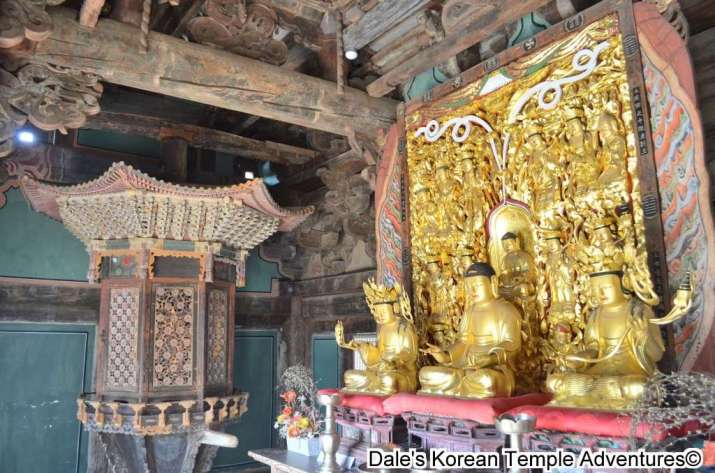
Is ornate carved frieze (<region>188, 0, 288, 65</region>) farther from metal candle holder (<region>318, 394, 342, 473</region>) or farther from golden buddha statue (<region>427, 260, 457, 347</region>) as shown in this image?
metal candle holder (<region>318, 394, 342, 473</region>)

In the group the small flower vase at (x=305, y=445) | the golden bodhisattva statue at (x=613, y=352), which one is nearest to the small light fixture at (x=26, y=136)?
the small flower vase at (x=305, y=445)

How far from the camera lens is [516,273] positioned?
3545 millimetres

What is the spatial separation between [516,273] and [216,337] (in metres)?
3.32

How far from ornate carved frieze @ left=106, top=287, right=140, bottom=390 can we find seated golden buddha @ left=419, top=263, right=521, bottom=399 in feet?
10.1

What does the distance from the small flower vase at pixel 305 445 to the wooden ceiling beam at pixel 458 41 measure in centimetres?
278

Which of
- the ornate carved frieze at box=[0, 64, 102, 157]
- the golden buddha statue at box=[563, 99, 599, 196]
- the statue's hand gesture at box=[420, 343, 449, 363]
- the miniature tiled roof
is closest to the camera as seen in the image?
the golden buddha statue at box=[563, 99, 599, 196]

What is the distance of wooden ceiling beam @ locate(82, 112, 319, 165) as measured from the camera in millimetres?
Result: 5770

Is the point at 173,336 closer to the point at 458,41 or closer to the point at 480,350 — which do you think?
the point at 480,350

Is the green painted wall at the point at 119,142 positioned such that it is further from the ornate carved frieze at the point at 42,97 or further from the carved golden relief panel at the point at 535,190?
the carved golden relief panel at the point at 535,190

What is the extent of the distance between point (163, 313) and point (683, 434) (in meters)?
4.39

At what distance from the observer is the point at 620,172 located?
9.91 ft

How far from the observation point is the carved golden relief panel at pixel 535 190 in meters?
3.05

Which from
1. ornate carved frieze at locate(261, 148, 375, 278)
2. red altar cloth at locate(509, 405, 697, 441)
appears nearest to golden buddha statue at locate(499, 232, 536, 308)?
red altar cloth at locate(509, 405, 697, 441)

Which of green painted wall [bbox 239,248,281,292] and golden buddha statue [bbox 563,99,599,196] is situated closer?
golden buddha statue [bbox 563,99,599,196]
